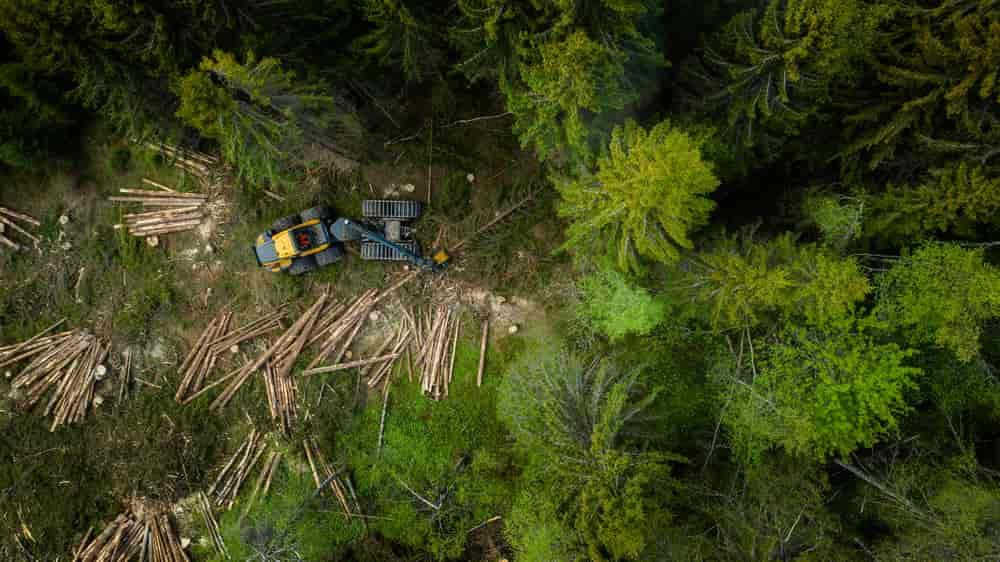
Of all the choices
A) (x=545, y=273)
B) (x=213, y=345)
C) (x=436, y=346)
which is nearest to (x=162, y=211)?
(x=213, y=345)

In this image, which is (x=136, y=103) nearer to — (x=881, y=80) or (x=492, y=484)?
(x=492, y=484)

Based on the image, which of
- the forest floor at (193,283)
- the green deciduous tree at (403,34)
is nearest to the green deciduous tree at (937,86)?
the forest floor at (193,283)

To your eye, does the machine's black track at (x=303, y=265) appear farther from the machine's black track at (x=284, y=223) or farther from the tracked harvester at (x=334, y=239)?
the machine's black track at (x=284, y=223)

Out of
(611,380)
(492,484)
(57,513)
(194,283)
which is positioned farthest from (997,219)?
(57,513)

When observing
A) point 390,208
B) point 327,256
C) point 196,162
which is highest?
point 196,162

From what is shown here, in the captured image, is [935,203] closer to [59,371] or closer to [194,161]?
[194,161]

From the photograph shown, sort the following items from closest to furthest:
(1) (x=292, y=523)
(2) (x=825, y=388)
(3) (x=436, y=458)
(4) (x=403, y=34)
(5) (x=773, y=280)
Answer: (5) (x=773, y=280) < (2) (x=825, y=388) < (4) (x=403, y=34) < (1) (x=292, y=523) < (3) (x=436, y=458)

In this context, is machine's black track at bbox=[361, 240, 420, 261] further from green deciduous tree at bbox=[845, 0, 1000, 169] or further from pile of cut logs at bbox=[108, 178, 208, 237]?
green deciduous tree at bbox=[845, 0, 1000, 169]

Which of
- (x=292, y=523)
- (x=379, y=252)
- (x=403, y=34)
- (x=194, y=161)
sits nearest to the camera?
(x=403, y=34)

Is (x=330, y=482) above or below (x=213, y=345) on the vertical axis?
below
